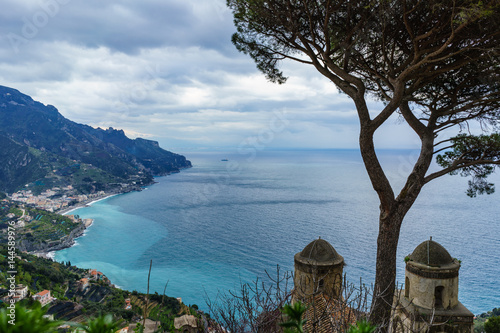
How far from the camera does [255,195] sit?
66.2 m

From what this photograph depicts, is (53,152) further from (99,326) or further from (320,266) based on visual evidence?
(99,326)

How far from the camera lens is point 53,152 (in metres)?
101

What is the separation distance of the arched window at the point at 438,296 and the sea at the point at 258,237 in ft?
38.4

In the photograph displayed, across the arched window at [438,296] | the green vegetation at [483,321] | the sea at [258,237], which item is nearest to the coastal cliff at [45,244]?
the sea at [258,237]

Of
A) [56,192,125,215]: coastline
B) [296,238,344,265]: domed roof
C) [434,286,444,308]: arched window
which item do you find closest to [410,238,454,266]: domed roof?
[434,286,444,308]: arched window

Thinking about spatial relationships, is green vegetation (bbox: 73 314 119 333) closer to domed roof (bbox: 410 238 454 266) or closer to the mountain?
domed roof (bbox: 410 238 454 266)

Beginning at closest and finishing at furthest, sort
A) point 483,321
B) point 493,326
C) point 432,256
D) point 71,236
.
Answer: point 432,256 → point 493,326 → point 483,321 → point 71,236

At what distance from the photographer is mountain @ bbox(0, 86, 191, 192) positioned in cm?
8050

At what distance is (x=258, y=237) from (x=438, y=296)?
32444 mm

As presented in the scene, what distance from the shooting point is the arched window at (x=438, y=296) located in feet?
27.0

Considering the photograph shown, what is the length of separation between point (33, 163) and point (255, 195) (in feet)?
202

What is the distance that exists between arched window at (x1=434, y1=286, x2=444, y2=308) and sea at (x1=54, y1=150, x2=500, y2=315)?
1170cm

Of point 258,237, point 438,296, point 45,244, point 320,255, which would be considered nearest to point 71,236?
point 45,244

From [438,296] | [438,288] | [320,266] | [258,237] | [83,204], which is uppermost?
[320,266]
